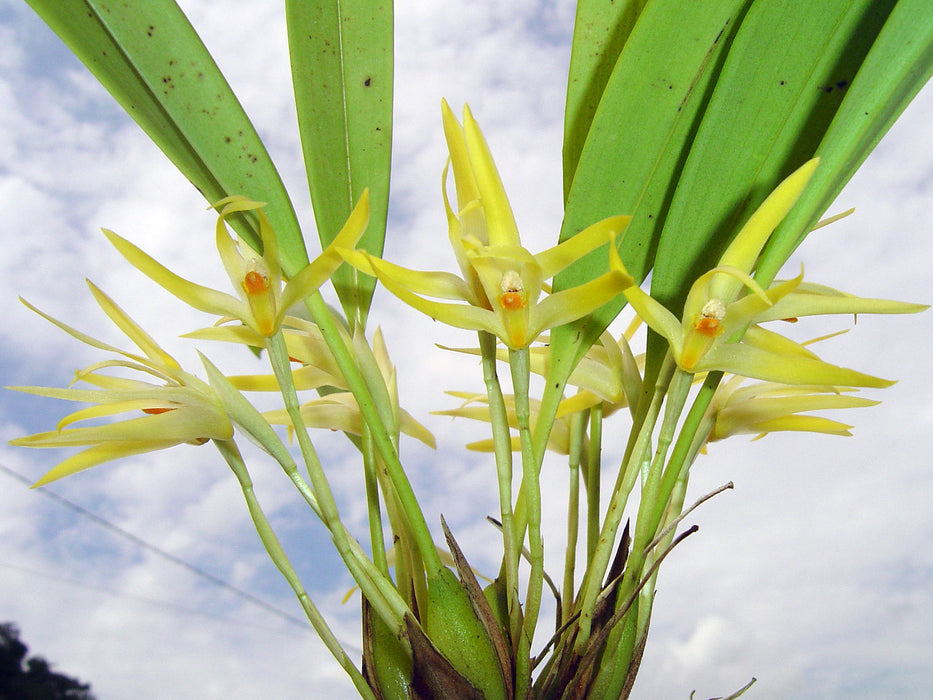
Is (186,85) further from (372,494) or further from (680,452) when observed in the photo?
(680,452)

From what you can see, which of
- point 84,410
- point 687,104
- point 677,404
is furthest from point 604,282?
point 84,410

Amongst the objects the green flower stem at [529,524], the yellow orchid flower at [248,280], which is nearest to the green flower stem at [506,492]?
the green flower stem at [529,524]

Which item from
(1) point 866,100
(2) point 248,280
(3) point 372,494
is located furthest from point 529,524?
(1) point 866,100

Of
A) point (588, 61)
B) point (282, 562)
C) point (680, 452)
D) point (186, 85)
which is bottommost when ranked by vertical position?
point (282, 562)

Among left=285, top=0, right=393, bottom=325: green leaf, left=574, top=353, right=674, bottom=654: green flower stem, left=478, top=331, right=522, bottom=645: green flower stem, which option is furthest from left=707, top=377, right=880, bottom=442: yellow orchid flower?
left=285, top=0, right=393, bottom=325: green leaf

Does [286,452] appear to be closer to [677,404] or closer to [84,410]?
[84,410]

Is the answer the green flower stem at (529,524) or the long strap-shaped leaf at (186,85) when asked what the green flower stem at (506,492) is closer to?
the green flower stem at (529,524)

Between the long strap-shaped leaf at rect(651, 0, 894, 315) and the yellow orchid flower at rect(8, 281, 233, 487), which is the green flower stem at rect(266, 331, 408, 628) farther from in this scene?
the long strap-shaped leaf at rect(651, 0, 894, 315)
